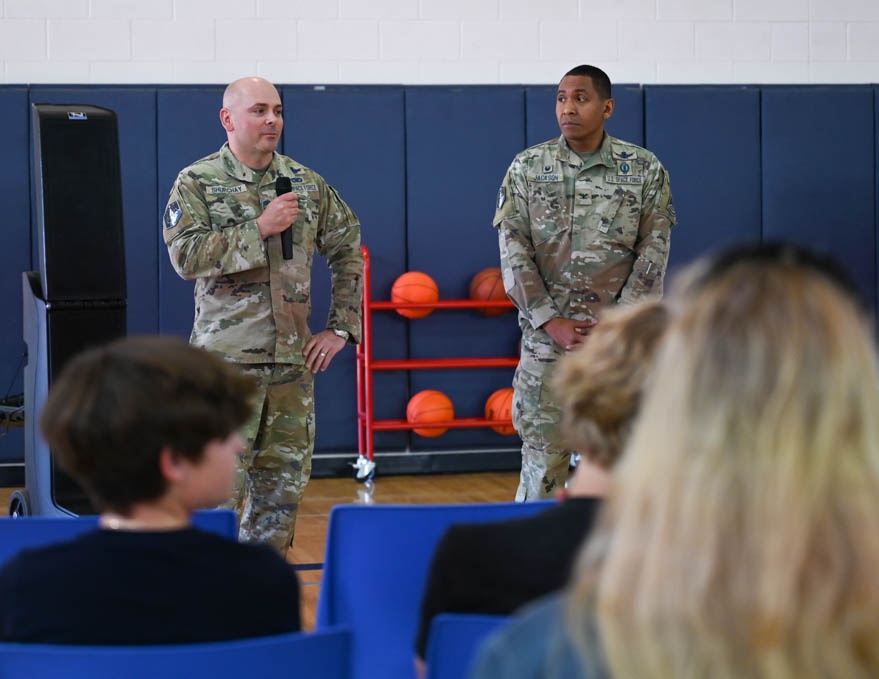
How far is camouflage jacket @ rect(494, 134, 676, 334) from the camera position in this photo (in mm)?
4258

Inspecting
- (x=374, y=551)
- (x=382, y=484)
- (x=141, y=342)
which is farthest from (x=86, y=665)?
(x=382, y=484)

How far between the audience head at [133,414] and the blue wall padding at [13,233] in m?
5.27

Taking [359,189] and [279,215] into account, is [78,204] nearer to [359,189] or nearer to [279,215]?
[279,215]

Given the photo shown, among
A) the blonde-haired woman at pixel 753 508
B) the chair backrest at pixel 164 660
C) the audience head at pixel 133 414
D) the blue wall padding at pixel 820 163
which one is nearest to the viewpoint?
the blonde-haired woman at pixel 753 508

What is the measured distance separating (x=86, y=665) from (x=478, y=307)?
5.58 metres

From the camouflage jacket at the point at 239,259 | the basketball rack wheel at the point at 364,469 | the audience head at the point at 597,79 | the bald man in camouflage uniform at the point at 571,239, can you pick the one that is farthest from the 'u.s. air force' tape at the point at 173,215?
the basketball rack wheel at the point at 364,469

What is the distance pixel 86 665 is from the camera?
1.16 m

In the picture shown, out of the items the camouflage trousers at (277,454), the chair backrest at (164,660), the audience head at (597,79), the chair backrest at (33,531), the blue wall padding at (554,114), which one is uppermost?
the blue wall padding at (554,114)

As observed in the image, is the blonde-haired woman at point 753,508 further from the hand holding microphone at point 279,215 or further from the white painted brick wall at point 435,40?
the white painted brick wall at point 435,40

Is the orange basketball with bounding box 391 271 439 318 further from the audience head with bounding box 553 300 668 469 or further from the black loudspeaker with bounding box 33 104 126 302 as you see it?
the audience head with bounding box 553 300 668 469

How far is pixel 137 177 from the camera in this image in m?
6.45

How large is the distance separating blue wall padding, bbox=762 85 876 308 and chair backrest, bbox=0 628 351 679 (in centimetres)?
623

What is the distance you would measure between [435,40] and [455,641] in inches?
232

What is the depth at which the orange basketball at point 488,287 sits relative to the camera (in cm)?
657
